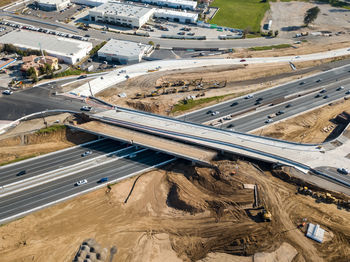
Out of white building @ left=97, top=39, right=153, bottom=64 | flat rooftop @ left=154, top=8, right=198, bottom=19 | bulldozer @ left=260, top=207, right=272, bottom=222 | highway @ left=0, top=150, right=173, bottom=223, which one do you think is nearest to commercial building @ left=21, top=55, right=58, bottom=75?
white building @ left=97, top=39, right=153, bottom=64

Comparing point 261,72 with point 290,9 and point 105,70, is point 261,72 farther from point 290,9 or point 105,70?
point 290,9

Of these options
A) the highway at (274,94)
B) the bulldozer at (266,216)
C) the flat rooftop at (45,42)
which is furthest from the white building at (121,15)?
the bulldozer at (266,216)

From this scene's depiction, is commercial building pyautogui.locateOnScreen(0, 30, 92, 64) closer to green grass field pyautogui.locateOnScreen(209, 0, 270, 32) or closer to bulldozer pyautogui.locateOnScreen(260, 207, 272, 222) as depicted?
green grass field pyautogui.locateOnScreen(209, 0, 270, 32)

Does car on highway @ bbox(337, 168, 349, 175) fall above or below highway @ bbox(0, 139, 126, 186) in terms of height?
above

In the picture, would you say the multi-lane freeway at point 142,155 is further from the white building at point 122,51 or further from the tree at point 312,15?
the tree at point 312,15

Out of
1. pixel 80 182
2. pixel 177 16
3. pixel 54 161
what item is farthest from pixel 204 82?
pixel 177 16

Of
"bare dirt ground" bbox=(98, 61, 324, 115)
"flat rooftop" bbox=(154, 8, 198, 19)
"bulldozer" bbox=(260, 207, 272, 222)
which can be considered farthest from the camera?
"flat rooftop" bbox=(154, 8, 198, 19)
